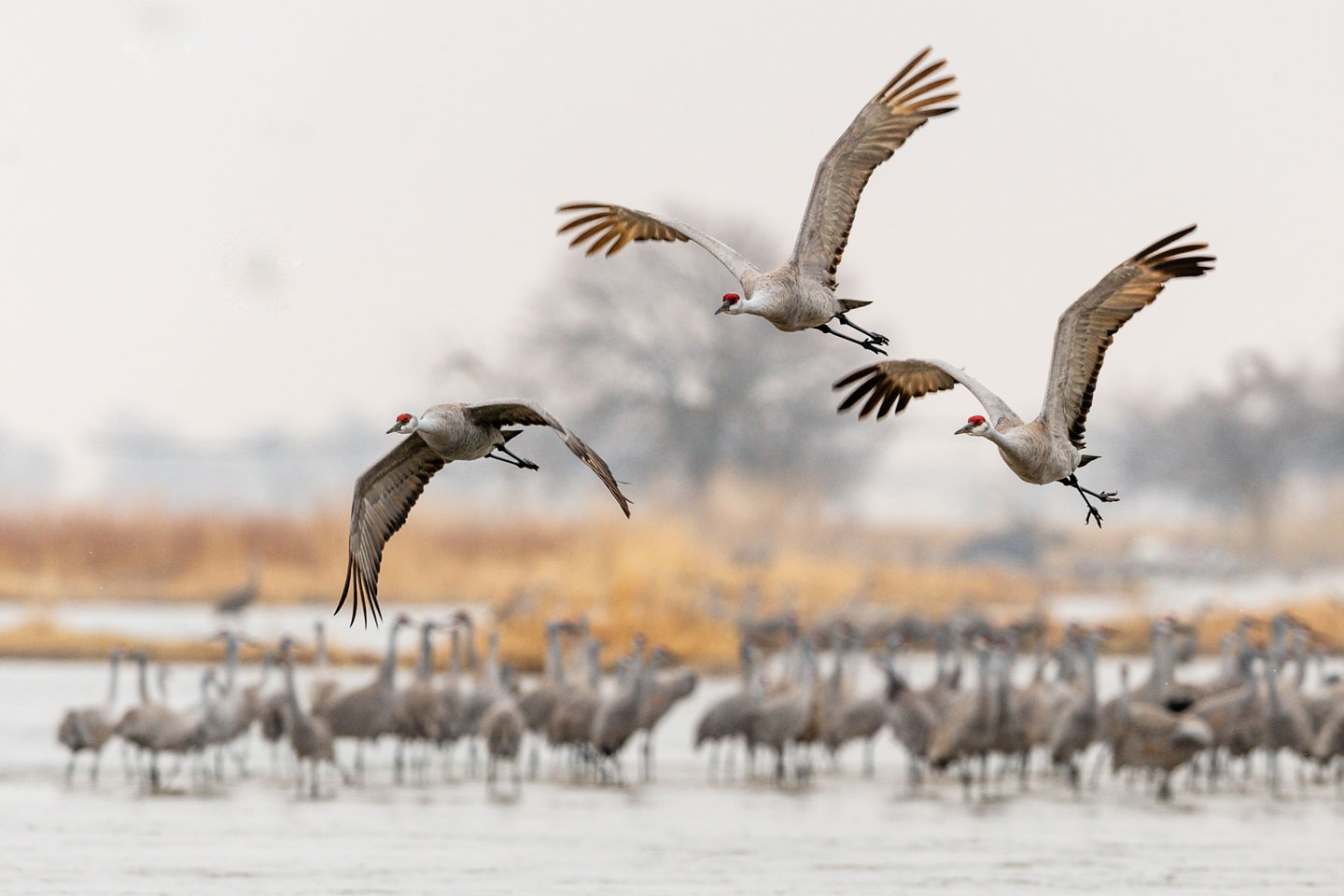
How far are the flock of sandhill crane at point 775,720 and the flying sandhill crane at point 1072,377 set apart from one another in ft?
23.3

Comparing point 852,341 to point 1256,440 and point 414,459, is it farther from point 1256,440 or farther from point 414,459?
point 1256,440

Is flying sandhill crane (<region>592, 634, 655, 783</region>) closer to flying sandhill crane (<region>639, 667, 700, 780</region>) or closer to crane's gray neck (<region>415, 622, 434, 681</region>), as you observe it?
flying sandhill crane (<region>639, 667, 700, 780</region>)

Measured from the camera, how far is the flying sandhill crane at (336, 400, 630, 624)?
825 centimetres

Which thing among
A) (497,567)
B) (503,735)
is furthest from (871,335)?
(497,567)

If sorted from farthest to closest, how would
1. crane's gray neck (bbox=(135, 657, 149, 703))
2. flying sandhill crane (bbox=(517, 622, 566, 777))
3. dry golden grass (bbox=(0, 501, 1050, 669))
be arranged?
dry golden grass (bbox=(0, 501, 1050, 669)) → flying sandhill crane (bbox=(517, 622, 566, 777)) → crane's gray neck (bbox=(135, 657, 149, 703))

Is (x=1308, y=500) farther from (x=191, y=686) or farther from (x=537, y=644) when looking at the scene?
(x=191, y=686)

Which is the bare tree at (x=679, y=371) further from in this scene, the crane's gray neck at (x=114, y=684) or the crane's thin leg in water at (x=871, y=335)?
the crane's thin leg in water at (x=871, y=335)

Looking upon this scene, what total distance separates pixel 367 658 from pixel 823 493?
54.0ft

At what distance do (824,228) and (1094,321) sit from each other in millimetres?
1106

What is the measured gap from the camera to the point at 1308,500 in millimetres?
38125

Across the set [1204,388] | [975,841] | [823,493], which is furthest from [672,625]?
[1204,388]

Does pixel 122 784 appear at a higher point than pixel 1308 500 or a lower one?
lower

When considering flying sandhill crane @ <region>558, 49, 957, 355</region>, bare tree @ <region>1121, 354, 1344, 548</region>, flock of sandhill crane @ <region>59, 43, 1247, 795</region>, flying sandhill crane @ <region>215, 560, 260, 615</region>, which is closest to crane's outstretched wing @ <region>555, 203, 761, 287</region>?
flying sandhill crane @ <region>558, 49, 957, 355</region>

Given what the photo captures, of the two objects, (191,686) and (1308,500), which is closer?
(191,686)
